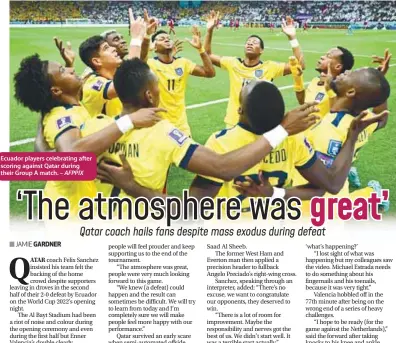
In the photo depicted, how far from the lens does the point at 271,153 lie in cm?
263

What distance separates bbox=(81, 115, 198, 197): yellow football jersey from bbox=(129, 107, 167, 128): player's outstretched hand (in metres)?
0.03

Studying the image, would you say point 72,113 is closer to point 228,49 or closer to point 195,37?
point 195,37

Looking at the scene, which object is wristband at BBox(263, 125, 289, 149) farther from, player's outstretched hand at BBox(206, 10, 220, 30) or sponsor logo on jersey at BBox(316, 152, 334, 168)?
player's outstretched hand at BBox(206, 10, 220, 30)

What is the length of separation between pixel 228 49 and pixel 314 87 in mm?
5955

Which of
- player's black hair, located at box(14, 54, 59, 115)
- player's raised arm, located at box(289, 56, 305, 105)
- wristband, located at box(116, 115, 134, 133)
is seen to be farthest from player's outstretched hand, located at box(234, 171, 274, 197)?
player's raised arm, located at box(289, 56, 305, 105)

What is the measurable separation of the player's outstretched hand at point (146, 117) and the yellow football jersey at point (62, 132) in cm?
39

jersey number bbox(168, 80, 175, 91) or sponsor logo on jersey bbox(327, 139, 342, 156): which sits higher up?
jersey number bbox(168, 80, 175, 91)

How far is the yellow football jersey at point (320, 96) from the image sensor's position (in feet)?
12.8

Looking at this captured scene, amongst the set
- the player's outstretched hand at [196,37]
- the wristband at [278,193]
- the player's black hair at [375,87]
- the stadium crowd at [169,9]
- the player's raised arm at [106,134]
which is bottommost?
the wristband at [278,193]

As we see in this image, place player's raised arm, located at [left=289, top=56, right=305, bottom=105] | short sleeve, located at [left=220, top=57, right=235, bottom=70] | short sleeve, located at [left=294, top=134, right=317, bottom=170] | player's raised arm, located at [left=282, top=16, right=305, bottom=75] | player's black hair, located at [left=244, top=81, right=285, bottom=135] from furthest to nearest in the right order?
short sleeve, located at [left=220, top=57, right=235, bottom=70] → player's raised arm, located at [left=282, top=16, right=305, bottom=75] → player's raised arm, located at [left=289, top=56, right=305, bottom=105] → short sleeve, located at [left=294, top=134, right=317, bottom=170] → player's black hair, located at [left=244, top=81, right=285, bottom=135]

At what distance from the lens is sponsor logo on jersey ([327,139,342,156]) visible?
3008mm

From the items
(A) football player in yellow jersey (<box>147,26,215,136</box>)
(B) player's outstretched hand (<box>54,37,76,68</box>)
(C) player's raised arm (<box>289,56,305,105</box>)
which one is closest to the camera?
(B) player's outstretched hand (<box>54,37,76,68</box>)

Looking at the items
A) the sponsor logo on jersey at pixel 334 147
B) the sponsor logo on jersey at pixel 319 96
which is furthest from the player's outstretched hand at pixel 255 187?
the sponsor logo on jersey at pixel 319 96

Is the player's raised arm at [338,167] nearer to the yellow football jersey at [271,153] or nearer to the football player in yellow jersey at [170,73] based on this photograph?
the yellow football jersey at [271,153]
